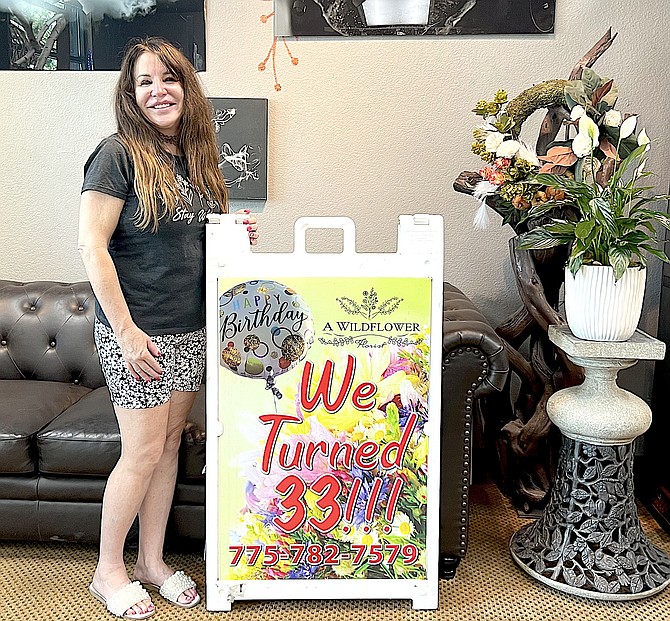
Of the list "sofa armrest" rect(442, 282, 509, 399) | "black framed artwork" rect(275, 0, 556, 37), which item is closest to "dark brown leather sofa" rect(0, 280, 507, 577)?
"sofa armrest" rect(442, 282, 509, 399)

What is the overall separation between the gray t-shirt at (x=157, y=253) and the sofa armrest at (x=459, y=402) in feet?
2.38

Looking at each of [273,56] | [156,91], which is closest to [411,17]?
[273,56]

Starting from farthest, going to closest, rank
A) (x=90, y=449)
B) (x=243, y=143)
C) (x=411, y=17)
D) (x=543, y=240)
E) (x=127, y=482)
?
(x=243, y=143) < (x=411, y=17) < (x=90, y=449) < (x=543, y=240) < (x=127, y=482)

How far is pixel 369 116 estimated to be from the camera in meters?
3.16

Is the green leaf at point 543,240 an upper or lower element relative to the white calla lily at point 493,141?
lower

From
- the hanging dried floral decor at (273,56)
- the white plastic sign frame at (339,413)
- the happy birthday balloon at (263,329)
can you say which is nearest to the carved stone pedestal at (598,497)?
the white plastic sign frame at (339,413)

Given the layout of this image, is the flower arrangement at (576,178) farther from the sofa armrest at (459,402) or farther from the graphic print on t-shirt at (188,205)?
the graphic print on t-shirt at (188,205)

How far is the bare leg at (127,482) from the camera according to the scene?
220 centimetres

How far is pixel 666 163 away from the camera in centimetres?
311

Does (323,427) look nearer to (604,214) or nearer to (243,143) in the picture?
(604,214)

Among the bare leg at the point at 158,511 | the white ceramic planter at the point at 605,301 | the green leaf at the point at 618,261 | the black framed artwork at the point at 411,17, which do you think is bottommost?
the bare leg at the point at 158,511

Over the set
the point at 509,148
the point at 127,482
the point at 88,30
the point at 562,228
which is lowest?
the point at 127,482

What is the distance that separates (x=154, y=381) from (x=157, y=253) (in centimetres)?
34

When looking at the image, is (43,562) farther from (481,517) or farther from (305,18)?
(305,18)
